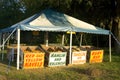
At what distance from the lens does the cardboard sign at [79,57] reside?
65.7ft

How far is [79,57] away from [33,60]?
12.4ft

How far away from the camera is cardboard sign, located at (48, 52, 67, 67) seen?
18641 mm

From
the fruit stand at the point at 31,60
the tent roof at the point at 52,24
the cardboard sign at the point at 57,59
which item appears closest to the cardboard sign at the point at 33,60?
the fruit stand at the point at 31,60

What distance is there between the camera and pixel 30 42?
46.3m

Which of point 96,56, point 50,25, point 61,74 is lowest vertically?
point 61,74

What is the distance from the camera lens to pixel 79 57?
66.9ft

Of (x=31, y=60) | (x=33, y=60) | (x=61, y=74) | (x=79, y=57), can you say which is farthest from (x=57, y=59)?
(x=61, y=74)

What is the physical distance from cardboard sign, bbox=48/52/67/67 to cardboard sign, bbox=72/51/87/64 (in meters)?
0.94

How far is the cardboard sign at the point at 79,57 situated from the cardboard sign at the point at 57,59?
939 mm

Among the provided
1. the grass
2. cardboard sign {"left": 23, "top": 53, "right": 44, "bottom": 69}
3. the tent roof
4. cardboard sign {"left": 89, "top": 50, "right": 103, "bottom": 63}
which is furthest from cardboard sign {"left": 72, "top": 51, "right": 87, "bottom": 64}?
cardboard sign {"left": 23, "top": 53, "right": 44, "bottom": 69}

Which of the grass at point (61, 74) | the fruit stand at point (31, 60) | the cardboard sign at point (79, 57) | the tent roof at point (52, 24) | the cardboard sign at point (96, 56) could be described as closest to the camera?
the grass at point (61, 74)

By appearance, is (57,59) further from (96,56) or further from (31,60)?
(96,56)

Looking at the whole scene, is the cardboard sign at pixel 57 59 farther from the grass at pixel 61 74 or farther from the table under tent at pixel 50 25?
the grass at pixel 61 74

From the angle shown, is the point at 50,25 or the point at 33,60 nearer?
the point at 33,60
